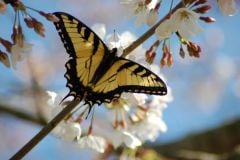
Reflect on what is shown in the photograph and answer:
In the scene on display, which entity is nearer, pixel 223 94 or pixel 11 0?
pixel 11 0

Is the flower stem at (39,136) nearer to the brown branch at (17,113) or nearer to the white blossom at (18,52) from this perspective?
the white blossom at (18,52)

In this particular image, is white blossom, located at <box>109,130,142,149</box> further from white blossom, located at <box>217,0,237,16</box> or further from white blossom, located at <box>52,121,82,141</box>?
white blossom, located at <box>217,0,237,16</box>

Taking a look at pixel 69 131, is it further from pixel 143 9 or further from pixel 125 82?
pixel 143 9

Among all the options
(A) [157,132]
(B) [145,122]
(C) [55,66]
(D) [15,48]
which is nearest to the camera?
(D) [15,48]

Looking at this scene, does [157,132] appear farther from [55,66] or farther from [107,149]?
[55,66]

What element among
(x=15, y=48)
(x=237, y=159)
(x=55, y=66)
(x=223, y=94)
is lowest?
(x=223, y=94)

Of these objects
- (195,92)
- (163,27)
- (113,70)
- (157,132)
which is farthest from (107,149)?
(195,92)

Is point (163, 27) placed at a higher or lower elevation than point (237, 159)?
higher
